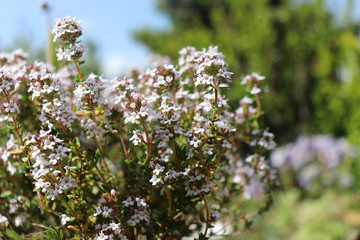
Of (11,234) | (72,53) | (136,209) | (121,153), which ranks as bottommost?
(11,234)

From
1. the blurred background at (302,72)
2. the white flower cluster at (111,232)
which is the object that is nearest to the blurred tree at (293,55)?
the blurred background at (302,72)

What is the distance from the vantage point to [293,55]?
11.9 m

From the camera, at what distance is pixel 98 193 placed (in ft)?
5.89

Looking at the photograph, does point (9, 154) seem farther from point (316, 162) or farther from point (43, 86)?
point (316, 162)

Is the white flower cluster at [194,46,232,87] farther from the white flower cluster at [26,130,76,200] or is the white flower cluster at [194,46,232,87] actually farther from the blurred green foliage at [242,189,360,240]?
the blurred green foliage at [242,189,360,240]

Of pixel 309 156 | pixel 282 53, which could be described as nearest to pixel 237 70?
pixel 282 53

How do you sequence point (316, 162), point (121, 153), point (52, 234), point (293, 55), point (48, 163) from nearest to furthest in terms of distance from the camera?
point (48, 163) < point (52, 234) < point (121, 153) < point (316, 162) < point (293, 55)

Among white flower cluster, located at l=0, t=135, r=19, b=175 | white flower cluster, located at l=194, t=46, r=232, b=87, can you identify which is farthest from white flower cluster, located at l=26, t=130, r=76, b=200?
white flower cluster, located at l=194, t=46, r=232, b=87

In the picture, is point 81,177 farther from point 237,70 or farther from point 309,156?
point 237,70

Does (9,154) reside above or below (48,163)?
above

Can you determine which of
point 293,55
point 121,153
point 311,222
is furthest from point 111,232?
point 293,55

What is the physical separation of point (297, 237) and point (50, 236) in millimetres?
4702

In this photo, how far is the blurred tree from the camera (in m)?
11.0

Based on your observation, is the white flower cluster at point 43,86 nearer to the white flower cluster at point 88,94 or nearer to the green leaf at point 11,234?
the white flower cluster at point 88,94
